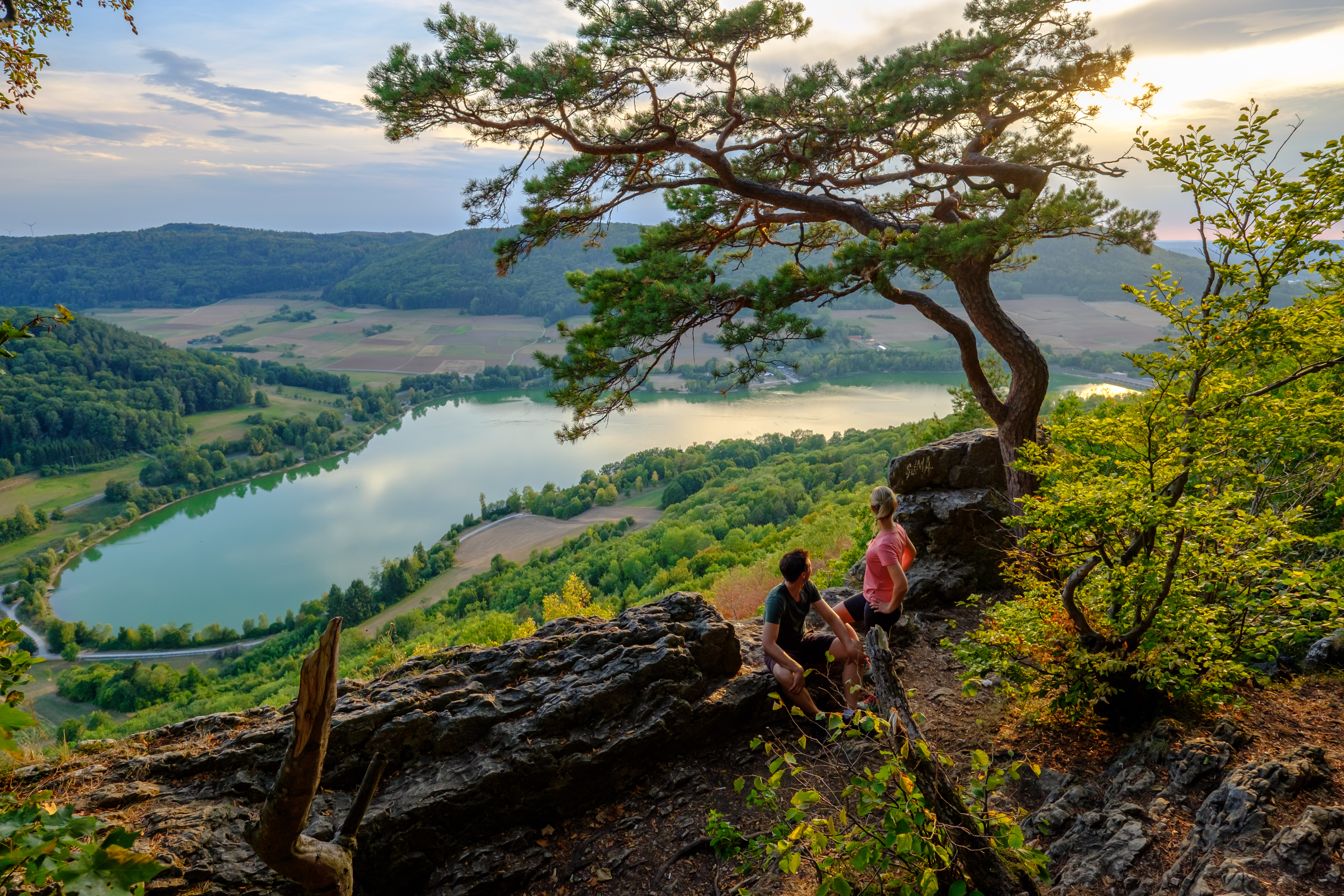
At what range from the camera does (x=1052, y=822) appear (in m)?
2.76

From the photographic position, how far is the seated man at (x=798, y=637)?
3582 mm

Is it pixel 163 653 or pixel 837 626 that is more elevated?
pixel 837 626

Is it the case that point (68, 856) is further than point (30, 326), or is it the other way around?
point (30, 326)

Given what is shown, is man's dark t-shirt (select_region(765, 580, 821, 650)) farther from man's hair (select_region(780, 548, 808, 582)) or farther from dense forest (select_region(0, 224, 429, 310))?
dense forest (select_region(0, 224, 429, 310))

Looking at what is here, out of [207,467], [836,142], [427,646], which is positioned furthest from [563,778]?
[207,467]

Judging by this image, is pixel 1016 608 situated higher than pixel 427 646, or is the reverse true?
pixel 1016 608

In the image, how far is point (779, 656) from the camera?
11.8ft

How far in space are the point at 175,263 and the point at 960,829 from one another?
184470 millimetres

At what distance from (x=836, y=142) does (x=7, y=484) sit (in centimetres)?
9220

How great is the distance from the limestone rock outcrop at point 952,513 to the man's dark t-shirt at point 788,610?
2092 mm

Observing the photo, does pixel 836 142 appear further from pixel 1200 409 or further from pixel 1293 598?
pixel 1293 598

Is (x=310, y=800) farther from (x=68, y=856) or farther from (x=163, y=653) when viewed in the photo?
(x=163, y=653)

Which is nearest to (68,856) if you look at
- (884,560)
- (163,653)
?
(884,560)

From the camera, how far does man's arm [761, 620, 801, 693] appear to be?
11.7 feet
